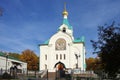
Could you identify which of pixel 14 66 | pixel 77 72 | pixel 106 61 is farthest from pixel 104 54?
pixel 14 66

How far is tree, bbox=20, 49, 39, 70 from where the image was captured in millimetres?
95000

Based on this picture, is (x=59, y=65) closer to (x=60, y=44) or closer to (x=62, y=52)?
(x=62, y=52)

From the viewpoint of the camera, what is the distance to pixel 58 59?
72.7 metres

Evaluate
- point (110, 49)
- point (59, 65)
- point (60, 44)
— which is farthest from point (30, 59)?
point (110, 49)

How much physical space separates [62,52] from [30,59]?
88.6ft

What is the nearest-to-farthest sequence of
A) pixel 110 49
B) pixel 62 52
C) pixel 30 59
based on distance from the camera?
1. pixel 110 49
2. pixel 62 52
3. pixel 30 59

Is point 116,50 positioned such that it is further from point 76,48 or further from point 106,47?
point 76,48

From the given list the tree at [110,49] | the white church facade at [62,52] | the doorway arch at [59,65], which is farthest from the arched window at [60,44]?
the tree at [110,49]

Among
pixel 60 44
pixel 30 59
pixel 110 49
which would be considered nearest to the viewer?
pixel 110 49

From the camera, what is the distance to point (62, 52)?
240ft

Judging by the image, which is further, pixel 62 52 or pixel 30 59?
pixel 30 59

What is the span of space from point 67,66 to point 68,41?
23.3 feet

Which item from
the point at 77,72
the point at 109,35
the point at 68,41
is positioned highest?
the point at 68,41

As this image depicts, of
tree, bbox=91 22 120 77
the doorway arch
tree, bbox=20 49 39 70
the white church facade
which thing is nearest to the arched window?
the white church facade
